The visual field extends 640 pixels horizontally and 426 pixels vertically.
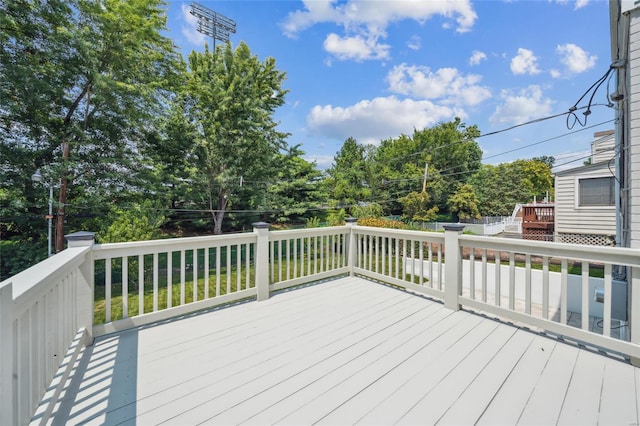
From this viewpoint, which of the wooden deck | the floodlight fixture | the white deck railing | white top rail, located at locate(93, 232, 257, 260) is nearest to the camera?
the white deck railing

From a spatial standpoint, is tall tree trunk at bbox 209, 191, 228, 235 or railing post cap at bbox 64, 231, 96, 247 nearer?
railing post cap at bbox 64, 231, 96, 247

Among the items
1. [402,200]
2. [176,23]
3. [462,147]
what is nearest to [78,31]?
[176,23]

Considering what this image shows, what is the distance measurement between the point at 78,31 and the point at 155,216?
5729 millimetres

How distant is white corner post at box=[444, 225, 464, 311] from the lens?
2.96m

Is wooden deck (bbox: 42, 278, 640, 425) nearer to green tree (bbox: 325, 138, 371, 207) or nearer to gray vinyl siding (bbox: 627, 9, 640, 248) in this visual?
gray vinyl siding (bbox: 627, 9, 640, 248)

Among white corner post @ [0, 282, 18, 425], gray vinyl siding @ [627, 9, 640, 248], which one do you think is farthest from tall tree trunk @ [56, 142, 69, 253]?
gray vinyl siding @ [627, 9, 640, 248]

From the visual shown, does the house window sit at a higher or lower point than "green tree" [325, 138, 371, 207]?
lower

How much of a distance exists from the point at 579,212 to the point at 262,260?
11113 millimetres

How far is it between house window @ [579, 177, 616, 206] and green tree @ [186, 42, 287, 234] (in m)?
12.7

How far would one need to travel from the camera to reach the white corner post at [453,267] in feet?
9.73

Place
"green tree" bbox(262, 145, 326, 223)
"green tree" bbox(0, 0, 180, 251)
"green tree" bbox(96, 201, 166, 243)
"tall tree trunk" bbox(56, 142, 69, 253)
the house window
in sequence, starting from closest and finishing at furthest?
1. "green tree" bbox(96, 201, 166, 243)
2. "green tree" bbox(0, 0, 180, 251)
3. "tall tree trunk" bbox(56, 142, 69, 253)
4. the house window
5. "green tree" bbox(262, 145, 326, 223)

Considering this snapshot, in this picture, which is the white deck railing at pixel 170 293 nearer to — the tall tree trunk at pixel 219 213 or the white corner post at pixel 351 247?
the white corner post at pixel 351 247

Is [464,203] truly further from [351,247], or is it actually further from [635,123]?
[635,123]

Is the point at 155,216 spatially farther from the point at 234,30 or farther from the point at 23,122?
the point at 234,30
